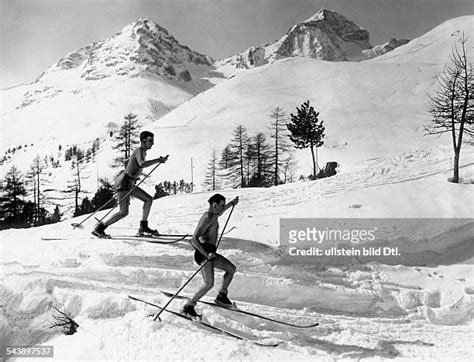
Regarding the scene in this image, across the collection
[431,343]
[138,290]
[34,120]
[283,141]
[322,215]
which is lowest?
[431,343]

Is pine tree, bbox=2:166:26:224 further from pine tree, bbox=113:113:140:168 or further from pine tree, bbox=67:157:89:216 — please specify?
pine tree, bbox=113:113:140:168

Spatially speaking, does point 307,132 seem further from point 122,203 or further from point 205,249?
point 205,249

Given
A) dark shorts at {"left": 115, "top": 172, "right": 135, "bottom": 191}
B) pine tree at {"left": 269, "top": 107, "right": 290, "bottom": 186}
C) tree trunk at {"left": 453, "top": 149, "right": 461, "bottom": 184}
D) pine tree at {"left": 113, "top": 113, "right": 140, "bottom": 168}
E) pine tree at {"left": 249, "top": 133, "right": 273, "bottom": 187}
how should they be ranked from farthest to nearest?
pine tree at {"left": 269, "top": 107, "right": 290, "bottom": 186}, pine tree at {"left": 249, "top": 133, "right": 273, "bottom": 187}, pine tree at {"left": 113, "top": 113, "right": 140, "bottom": 168}, tree trunk at {"left": 453, "top": 149, "right": 461, "bottom": 184}, dark shorts at {"left": 115, "top": 172, "right": 135, "bottom": 191}

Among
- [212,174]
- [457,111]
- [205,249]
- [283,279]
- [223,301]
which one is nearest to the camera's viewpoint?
[205,249]

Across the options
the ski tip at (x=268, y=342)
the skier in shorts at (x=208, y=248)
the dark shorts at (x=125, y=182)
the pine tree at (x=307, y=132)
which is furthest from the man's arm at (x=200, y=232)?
the pine tree at (x=307, y=132)

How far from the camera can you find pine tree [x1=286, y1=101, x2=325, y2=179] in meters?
14.8

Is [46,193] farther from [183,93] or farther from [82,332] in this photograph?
[183,93]

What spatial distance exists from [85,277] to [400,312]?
5.28 metres

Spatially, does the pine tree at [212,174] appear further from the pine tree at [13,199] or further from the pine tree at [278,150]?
the pine tree at [13,199]

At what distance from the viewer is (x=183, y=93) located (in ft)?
656

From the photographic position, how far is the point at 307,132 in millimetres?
15781

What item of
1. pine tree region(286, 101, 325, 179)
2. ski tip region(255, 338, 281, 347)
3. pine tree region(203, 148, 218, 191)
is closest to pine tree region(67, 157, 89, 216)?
pine tree region(203, 148, 218, 191)

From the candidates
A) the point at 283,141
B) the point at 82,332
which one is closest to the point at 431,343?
the point at 82,332

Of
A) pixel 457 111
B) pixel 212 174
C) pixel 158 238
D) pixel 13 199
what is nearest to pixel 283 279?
pixel 158 238
